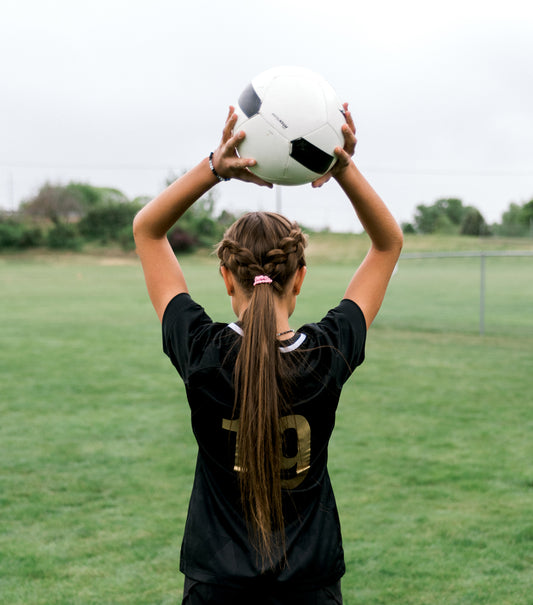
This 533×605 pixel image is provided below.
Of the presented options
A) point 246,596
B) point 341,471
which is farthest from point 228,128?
point 341,471

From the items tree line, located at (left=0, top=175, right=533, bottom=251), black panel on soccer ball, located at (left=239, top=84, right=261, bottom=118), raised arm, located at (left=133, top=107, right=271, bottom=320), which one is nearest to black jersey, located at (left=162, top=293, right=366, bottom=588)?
raised arm, located at (left=133, top=107, right=271, bottom=320)

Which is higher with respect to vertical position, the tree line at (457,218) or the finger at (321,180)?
the tree line at (457,218)

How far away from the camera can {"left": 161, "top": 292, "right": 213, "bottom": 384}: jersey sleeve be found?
172 centimetres

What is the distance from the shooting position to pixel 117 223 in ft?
178

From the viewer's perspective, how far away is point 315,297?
22375mm

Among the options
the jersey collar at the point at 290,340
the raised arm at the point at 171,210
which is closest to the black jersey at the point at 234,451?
the jersey collar at the point at 290,340

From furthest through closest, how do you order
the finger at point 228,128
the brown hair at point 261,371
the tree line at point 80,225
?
the tree line at point 80,225, the finger at point 228,128, the brown hair at point 261,371

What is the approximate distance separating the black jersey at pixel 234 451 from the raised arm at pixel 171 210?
0.10 metres

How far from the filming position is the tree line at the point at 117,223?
48.9 meters

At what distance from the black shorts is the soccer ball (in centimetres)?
115

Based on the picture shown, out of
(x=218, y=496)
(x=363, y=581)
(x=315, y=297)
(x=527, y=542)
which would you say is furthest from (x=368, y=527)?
(x=315, y=297)

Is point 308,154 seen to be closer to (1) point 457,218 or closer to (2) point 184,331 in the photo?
(2) point 184,331

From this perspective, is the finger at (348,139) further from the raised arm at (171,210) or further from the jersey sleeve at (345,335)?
the jersey sleeve at (345,335)

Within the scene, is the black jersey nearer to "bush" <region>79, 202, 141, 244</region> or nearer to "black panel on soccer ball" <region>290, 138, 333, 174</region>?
"black panel on soccer ball" <region>290, 138, 333, 174</region>
